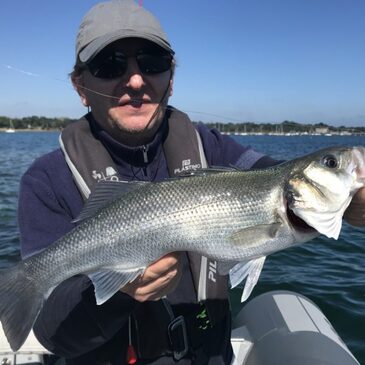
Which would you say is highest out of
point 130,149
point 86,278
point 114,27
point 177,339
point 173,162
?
point 114,27

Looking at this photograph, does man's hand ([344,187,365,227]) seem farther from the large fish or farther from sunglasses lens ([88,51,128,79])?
sunglasses lens ([88,51,128,79])

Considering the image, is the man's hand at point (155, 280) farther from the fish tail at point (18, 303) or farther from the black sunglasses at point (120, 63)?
the black sunglasses at point (120, 63)

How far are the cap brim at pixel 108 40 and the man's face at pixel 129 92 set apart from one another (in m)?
0.05

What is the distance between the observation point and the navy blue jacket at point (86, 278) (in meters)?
3.15

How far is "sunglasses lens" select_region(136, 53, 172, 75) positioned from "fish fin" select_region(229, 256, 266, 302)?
1.74 m

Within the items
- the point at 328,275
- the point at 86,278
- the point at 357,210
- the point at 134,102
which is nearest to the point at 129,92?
the point at 134,102

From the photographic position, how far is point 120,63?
358 centimetres

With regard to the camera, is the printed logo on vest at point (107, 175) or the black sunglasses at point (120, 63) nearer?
the black sunglasses at point (120, 63)

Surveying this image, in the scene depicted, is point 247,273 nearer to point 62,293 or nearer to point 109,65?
point 62,293

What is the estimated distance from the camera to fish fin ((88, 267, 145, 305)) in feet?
9.87

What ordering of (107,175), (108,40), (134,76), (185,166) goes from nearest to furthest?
(108,40) → (134,76) → (107,175) → (185,166)

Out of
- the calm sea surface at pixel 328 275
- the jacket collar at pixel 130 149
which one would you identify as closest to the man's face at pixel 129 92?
the jacket collar at pixel 130 149

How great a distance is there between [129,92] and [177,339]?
210 centimetres

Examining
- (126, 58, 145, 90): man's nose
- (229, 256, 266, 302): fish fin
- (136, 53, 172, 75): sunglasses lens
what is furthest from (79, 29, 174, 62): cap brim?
(229, 256, 266, 302): fish fin
